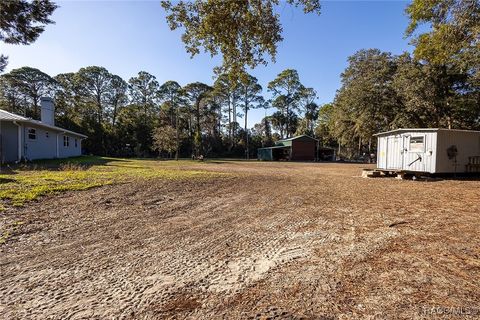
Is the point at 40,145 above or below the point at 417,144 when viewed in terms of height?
below

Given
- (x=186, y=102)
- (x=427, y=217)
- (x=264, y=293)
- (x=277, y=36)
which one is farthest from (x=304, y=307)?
(x=186, y=102)

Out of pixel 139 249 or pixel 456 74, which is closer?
pixel 139 249

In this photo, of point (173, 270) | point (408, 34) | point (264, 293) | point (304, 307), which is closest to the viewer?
point (304, 307)

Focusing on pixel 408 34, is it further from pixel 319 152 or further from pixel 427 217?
pixel 319 152

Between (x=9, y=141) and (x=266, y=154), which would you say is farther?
(x=266, y=154)

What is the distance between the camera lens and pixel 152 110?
55969mm

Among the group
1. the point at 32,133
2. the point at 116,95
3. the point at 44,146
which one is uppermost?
the point at 116,95

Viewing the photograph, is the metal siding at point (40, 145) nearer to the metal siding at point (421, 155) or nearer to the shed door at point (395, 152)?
the shed door at point (395, 152)

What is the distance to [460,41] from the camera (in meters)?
9.05

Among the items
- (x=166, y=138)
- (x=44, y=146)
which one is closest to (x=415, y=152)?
(x=44, y=146)

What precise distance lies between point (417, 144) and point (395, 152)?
4.25 feet

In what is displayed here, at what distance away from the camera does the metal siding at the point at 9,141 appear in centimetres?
1600

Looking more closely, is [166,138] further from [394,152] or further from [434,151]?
[434,151]

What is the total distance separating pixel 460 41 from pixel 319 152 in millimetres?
35632
